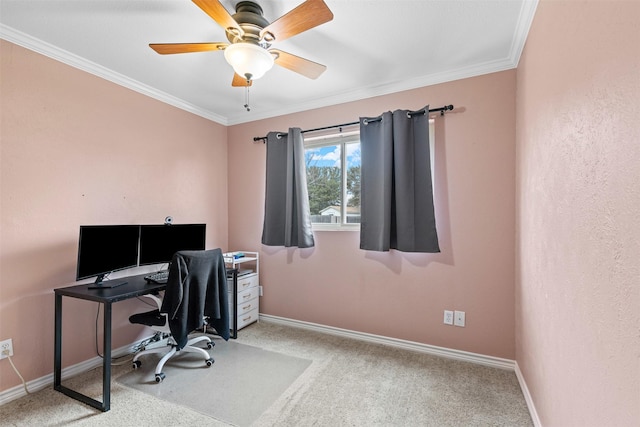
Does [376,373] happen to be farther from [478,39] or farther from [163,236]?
[478,39]

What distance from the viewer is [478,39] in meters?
2.09

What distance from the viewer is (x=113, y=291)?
2074 millimetres

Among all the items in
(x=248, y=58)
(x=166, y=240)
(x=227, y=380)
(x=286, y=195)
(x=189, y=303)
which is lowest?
(x=227, y=380)

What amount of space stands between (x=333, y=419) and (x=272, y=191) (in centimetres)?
222

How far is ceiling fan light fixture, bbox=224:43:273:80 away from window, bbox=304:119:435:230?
1460mm

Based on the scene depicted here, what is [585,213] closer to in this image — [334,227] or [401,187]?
[401,187]

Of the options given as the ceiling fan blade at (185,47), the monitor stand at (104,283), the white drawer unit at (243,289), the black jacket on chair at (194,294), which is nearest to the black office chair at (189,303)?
the black jacket on chair at (194,294)

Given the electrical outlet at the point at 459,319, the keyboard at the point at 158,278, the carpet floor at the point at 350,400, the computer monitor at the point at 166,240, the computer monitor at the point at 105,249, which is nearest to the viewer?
the carpet floor at the point at 350,400

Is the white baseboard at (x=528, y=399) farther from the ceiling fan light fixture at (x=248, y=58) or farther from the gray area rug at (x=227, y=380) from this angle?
the ceiling fan light fixture at (x=248, y=58)

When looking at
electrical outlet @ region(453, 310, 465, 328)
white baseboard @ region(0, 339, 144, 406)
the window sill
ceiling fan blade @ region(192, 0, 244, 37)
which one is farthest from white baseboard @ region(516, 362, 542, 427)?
white baseboard @ region(0, 339, 144, 406)

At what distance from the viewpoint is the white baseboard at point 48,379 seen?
1969 mm

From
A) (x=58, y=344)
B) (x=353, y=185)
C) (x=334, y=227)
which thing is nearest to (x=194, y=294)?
(x=58, y=344)

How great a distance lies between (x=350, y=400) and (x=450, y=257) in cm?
138

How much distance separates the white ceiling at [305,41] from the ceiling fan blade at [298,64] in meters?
0.24
